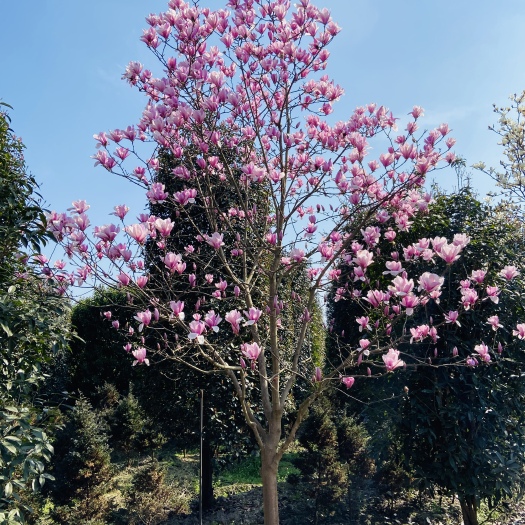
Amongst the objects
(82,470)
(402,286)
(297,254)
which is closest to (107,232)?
(297,254)

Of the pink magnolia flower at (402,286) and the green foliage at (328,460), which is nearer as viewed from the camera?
the pink magnolia flower at (402,286)

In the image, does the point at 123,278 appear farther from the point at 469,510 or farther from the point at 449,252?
the point at 469,510

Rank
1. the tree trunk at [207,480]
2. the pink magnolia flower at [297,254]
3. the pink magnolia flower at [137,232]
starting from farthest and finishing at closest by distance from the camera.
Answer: the tree trunk at [207,480] → the pink magnolia flower at [297,254] → the pink magnolia flower at [137,232]

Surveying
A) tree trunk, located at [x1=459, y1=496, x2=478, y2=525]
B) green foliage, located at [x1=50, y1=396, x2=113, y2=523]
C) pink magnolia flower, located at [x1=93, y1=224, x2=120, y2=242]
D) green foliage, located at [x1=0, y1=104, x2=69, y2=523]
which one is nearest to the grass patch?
green foliage, located at [x1=50, y1=396, x2=113, y2=523]

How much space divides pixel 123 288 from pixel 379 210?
7.68ft

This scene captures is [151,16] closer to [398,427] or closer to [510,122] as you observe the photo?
[398,427]

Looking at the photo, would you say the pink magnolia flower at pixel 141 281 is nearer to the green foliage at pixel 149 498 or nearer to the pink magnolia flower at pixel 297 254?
the pink magnolia flower at pixel 297 254

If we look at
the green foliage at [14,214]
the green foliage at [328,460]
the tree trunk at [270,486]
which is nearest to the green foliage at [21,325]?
the green foliage at [14,214]

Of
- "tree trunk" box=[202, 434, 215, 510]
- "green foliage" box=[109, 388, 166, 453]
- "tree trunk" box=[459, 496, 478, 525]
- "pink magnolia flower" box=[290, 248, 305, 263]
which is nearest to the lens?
"pink magnolia flower" box=[290, 248, 305, 263]

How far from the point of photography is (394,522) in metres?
6.43

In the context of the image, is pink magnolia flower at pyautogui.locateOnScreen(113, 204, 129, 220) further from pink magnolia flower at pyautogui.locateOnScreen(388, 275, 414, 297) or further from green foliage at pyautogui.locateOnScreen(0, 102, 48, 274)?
pink magnolia flower at pyautogui.locateOnScreen(388, 275, 414, 297)

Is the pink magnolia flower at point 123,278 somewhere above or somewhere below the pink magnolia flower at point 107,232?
below

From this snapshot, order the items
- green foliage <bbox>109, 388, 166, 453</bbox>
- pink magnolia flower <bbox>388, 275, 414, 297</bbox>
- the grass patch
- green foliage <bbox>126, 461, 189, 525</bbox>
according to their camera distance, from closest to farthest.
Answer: pink magnolia flower <bbox>388, 275, 414, 297</bbox> < green foliage <bbox>126, 461, 189, 525</bbox> < the grass patch < green foliage <bbox>109, 388, 166, 453</bbox>

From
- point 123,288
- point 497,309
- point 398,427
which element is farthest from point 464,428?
point 123,288
